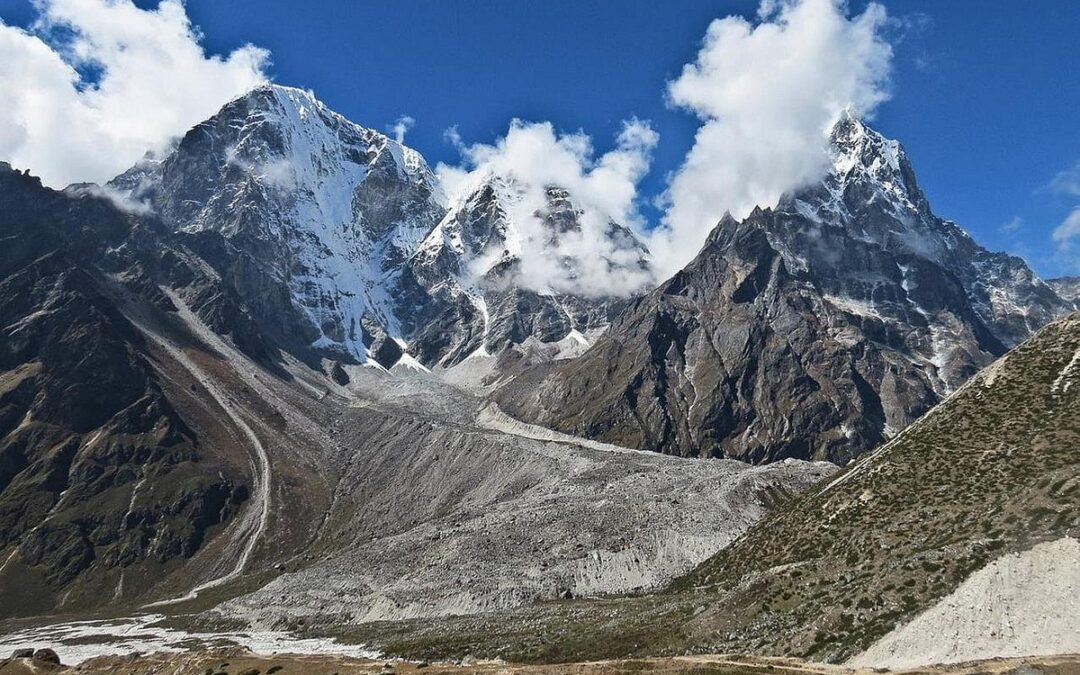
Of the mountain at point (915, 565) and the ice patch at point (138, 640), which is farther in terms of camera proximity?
the ice patch at point (138, 640)

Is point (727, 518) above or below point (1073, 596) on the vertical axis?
above

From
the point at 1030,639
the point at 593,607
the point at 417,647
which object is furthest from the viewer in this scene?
the point at 593,607

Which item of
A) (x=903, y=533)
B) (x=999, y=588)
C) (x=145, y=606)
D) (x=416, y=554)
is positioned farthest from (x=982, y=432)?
(x=145, y=606)

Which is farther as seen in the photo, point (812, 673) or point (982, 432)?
point (982, 432)

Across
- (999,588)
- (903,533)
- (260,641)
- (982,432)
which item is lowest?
(260,641)

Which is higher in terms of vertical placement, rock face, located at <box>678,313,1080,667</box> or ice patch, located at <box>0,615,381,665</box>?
rock face, located at <box>678,313,1080,667</box>

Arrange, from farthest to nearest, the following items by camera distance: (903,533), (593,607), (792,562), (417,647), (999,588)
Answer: (593,607) → (417,647) → (792,562) → (903,533) → (999,588)

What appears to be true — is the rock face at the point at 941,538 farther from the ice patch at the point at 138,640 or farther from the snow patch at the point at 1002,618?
the ice patch at the point at 138,640

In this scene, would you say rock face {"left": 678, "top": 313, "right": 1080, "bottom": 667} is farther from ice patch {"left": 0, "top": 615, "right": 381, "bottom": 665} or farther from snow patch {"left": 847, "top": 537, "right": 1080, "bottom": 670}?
ice patch {"left": 0, "top": 615, "right": 381, "bottom": 665}

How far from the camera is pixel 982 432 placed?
78312 mm

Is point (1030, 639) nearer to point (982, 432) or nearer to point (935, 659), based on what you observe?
point (935, 659)

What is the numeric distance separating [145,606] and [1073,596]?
198453mm

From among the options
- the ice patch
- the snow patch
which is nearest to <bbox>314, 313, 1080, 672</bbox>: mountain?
the snow patch

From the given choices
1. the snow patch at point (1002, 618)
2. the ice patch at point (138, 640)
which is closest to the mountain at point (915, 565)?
the snow patch at point (1002, 618)
